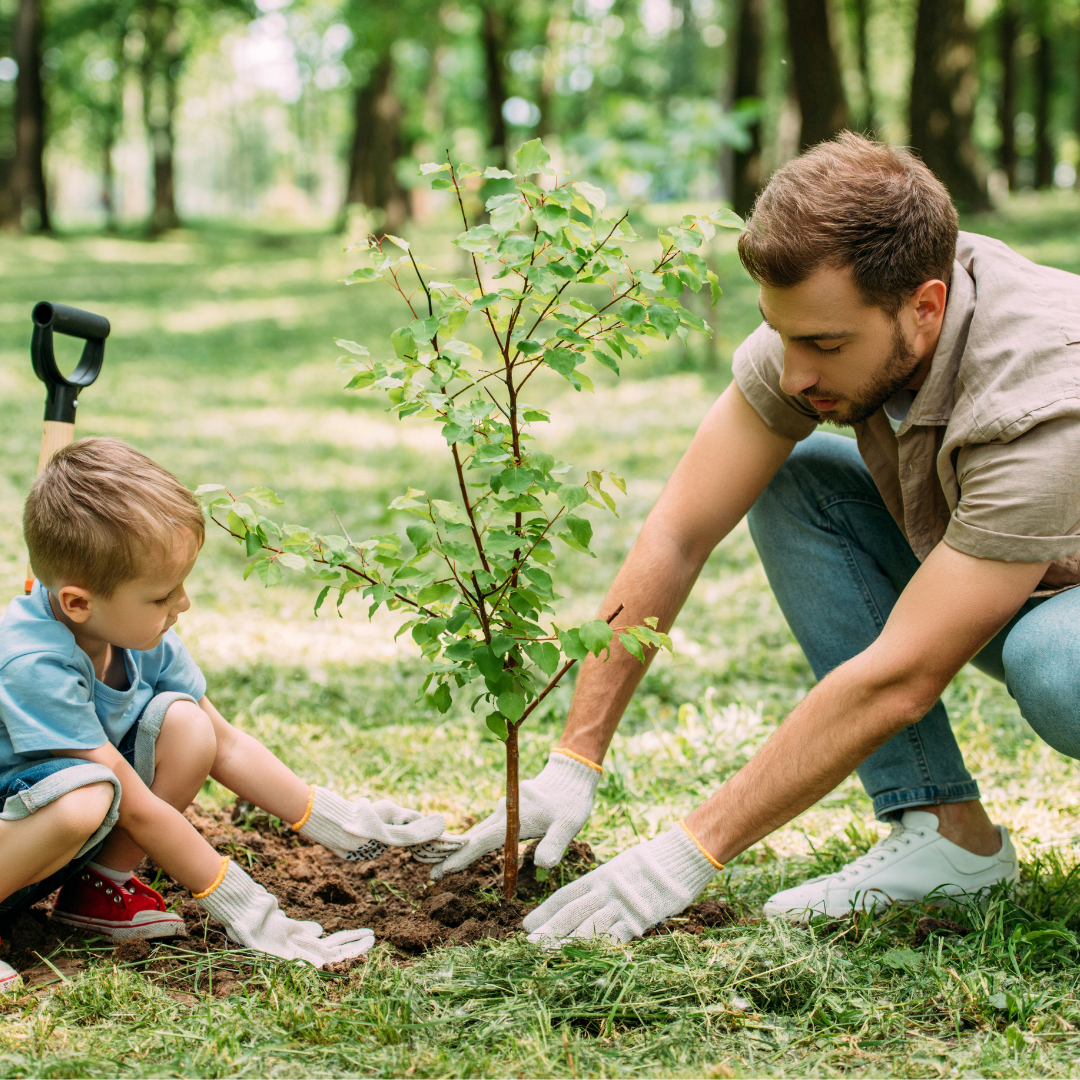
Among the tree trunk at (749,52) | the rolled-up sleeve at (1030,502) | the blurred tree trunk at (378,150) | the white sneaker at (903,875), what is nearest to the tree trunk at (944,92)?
the tree trunk at (749,52)

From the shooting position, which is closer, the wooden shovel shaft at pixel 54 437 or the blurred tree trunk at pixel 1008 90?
the wooden shovel shaft at pixel 54 437

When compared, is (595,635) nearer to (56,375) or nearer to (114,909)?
(114,909)

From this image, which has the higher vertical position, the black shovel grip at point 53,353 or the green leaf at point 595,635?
the black shovel grip at point 53,353

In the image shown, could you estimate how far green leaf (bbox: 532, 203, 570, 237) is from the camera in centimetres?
186

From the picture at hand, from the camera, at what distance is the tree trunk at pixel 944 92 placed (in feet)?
41.6

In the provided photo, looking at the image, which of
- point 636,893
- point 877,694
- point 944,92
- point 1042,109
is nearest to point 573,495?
point 877,694

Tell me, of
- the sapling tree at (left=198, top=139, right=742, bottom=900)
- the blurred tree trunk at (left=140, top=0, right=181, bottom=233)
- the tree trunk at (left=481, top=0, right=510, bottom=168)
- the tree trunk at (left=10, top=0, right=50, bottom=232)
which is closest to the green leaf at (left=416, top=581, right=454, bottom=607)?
the sapling tree at (left=198, top=139, right=742, bottom=900)

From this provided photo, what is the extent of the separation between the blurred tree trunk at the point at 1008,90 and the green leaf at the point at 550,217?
23.9 meters

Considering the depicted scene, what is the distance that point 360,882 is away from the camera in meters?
2.60

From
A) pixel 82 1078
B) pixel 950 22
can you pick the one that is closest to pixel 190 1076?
pixel 82 1078

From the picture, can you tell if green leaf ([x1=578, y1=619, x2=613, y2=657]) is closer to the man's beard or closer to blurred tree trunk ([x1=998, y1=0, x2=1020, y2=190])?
the man's beard

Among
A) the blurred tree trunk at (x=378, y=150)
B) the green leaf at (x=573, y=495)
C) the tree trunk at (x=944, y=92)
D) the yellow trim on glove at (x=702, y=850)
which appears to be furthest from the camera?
the blurred tree trunk at (x=378, y=150)

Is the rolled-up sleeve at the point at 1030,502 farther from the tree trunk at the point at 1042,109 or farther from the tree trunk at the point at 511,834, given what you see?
the tree trunk at the point at 1042,109

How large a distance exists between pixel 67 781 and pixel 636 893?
3.55ft
